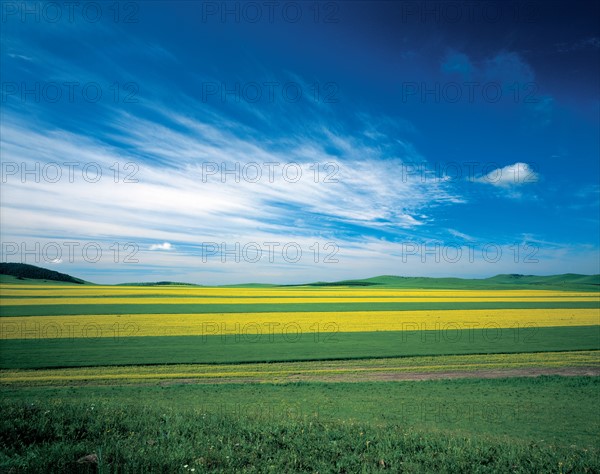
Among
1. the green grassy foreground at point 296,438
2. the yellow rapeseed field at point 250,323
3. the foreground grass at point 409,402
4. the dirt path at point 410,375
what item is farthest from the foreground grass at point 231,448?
the yellow rapeseed field at point 250,323

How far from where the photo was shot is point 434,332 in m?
39.3

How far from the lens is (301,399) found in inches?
671

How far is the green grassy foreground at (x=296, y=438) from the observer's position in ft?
24.1

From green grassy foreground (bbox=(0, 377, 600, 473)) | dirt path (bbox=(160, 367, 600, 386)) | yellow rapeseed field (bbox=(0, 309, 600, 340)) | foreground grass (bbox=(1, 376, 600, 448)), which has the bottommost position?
yellow rapeseed field (bbox=(0, 309, 600, 340))

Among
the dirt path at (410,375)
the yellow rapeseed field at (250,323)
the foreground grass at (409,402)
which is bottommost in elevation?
the yellow rapeseed field at (250,323)

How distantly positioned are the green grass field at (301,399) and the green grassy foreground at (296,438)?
47 millimetres

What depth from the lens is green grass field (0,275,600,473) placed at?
7957mm

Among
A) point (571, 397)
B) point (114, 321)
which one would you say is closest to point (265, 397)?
point (571, 397)

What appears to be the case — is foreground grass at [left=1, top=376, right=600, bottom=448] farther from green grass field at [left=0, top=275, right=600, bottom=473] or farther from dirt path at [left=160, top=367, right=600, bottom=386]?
dirt path at [left=160, top=367, right=600, bottom=386]

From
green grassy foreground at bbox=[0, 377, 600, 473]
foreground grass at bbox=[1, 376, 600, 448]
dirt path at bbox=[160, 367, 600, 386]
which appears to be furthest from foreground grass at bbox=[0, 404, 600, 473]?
dirt path at bbox=[160, 367, 600, 386]

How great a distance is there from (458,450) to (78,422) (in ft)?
33.9

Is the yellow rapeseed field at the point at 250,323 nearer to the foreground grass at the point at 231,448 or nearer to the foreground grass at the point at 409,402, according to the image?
the foreground grass at the point at 409,402

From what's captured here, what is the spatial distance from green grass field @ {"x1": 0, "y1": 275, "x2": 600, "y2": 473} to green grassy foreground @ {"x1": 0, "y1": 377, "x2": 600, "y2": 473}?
0.15ft

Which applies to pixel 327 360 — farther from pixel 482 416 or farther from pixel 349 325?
pixel 349 325
